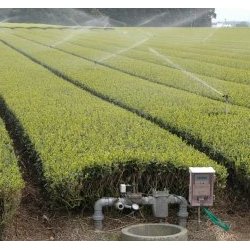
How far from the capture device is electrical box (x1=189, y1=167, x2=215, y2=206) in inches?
262

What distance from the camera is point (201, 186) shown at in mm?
6668

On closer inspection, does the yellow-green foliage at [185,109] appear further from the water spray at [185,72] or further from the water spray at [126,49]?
the water spray at [185,72]

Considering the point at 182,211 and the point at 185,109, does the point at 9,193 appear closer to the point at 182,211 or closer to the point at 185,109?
the point at 182,211

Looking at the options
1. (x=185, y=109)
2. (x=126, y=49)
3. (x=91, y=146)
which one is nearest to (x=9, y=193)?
(x=91, y=146)

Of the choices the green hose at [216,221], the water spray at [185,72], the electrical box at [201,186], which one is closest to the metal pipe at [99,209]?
the electrical box at [201,186]

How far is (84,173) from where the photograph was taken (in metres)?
6.73

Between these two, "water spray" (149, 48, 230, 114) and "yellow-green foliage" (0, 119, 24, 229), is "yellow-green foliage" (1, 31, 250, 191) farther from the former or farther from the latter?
"yellow-green foliage" (0, 119, 24, 229)

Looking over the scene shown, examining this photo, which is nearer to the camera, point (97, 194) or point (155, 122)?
point (97, 194)

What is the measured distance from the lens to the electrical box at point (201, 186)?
6660 millimetres

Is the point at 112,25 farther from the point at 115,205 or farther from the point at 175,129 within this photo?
the point at 115,205

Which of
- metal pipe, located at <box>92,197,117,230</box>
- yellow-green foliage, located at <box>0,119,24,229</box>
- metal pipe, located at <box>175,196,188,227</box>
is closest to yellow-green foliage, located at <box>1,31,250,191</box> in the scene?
metal pipe, located at <box>175,196,188,227</box>

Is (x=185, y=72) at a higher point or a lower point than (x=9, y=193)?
higher
